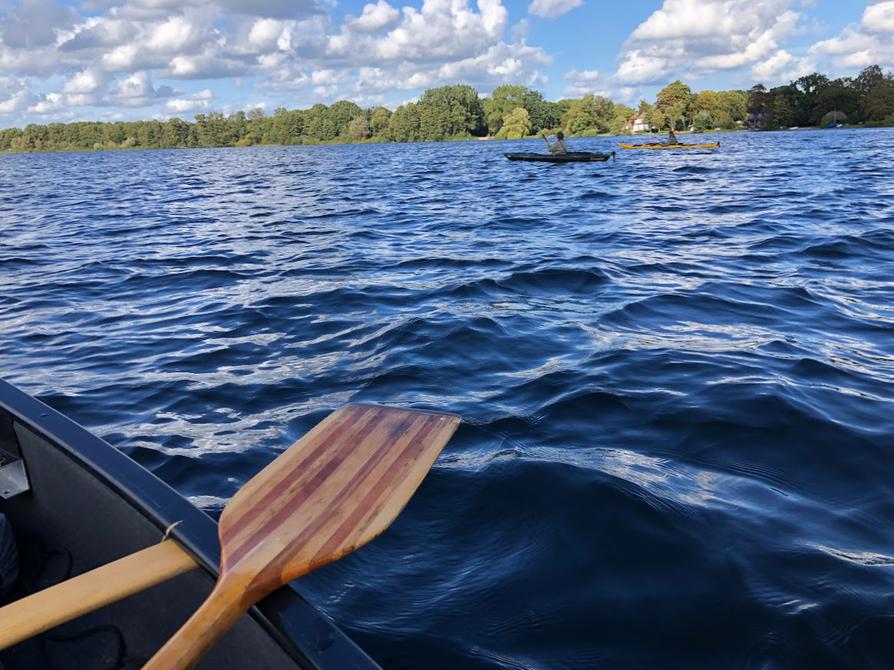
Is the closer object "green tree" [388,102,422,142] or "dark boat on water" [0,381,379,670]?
"dark boat on water" [0,381,379,670]

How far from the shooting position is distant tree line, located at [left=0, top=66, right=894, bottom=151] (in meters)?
88.7

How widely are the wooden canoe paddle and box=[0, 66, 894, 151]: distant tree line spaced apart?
274ft

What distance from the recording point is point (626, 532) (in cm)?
282

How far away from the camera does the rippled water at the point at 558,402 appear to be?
7.70 ft

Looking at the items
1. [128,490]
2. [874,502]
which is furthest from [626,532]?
[128,490]

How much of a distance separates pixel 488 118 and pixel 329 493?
12221 centimetres

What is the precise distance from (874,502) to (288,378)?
3797mm

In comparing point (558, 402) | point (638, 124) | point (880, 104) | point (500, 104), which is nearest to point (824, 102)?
point (880, 104)

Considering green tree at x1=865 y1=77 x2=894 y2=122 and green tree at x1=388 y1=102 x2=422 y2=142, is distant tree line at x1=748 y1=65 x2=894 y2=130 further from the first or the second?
green tree at x1=388 y1=102 x2=422 y2=142

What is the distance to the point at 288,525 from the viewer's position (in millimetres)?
1944

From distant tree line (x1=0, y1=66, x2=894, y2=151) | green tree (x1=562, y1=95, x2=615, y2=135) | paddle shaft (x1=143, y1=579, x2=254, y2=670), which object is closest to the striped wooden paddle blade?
paddle shaft (x1=143, y1=579, x2=254, y2=670)

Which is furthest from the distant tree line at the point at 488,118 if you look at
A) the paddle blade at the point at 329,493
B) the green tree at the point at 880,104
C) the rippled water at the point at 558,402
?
the paddle blade at the point at 329,493

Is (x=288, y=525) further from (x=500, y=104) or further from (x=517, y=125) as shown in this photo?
(x=500, y=104)

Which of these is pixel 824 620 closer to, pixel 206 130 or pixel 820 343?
pixel 820 343
